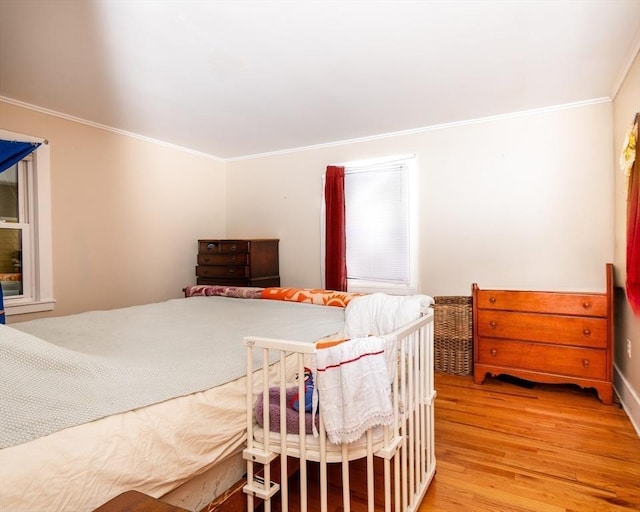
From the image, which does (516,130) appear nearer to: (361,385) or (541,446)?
(541,446)

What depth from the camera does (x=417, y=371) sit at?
155cm

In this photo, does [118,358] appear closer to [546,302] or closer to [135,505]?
[135,505]

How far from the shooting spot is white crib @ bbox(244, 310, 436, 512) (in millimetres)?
1255

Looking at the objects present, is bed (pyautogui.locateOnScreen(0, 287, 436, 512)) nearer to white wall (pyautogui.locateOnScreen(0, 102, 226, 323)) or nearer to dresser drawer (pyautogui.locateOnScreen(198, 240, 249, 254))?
white wall (pyautogui.locateOnScreen(0, 102, 226, 323))

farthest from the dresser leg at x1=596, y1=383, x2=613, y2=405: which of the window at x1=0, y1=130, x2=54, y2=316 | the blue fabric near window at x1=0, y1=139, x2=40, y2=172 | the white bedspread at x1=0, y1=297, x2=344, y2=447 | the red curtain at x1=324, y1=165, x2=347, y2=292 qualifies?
the blue fabric near window at x1=0, y1=139, x2=40, y2=172

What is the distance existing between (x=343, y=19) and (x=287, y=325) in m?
1.68

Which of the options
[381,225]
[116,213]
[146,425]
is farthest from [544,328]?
[116,213]

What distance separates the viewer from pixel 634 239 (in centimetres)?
206

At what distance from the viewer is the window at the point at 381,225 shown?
3.75 meters

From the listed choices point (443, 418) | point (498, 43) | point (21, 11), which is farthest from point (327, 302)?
point (21, 11)

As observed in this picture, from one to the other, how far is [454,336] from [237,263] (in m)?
2.27

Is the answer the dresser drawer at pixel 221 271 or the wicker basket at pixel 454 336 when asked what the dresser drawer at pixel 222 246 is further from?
the wicker basket at pixel 454 336

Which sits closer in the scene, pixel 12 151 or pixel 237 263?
pixel 12 151

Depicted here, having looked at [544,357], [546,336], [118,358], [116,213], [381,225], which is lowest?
[544,357]
